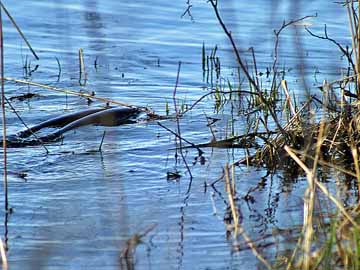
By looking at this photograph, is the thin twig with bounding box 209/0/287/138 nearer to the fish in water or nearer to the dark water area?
the dark water area

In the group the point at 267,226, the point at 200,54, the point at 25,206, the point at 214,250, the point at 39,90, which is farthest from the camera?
the point at 200,54

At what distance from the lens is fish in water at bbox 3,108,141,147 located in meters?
6.89

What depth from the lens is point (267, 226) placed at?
514cm

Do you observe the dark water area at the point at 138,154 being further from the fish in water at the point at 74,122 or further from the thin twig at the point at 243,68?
the thin twig at the point at 243,68

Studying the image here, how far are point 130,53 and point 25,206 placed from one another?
488 cm

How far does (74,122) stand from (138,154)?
90 centimetres

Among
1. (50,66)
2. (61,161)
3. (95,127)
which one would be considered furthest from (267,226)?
(50,66)

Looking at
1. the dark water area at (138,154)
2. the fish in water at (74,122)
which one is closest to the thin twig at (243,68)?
the dark water area at (138,154)

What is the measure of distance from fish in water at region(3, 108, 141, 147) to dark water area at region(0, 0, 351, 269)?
0.09m

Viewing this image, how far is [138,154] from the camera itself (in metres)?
6.61

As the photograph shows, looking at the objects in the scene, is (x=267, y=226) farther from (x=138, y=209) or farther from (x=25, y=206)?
(x=25, y=206)

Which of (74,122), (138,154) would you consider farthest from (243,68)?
(74,122)

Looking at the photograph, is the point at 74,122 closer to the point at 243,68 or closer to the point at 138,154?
the point at 138,154

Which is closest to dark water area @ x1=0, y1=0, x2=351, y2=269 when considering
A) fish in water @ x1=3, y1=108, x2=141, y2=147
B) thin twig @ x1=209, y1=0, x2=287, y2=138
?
fish in water @ x1=3, y1=108, x2=141, y2=147
